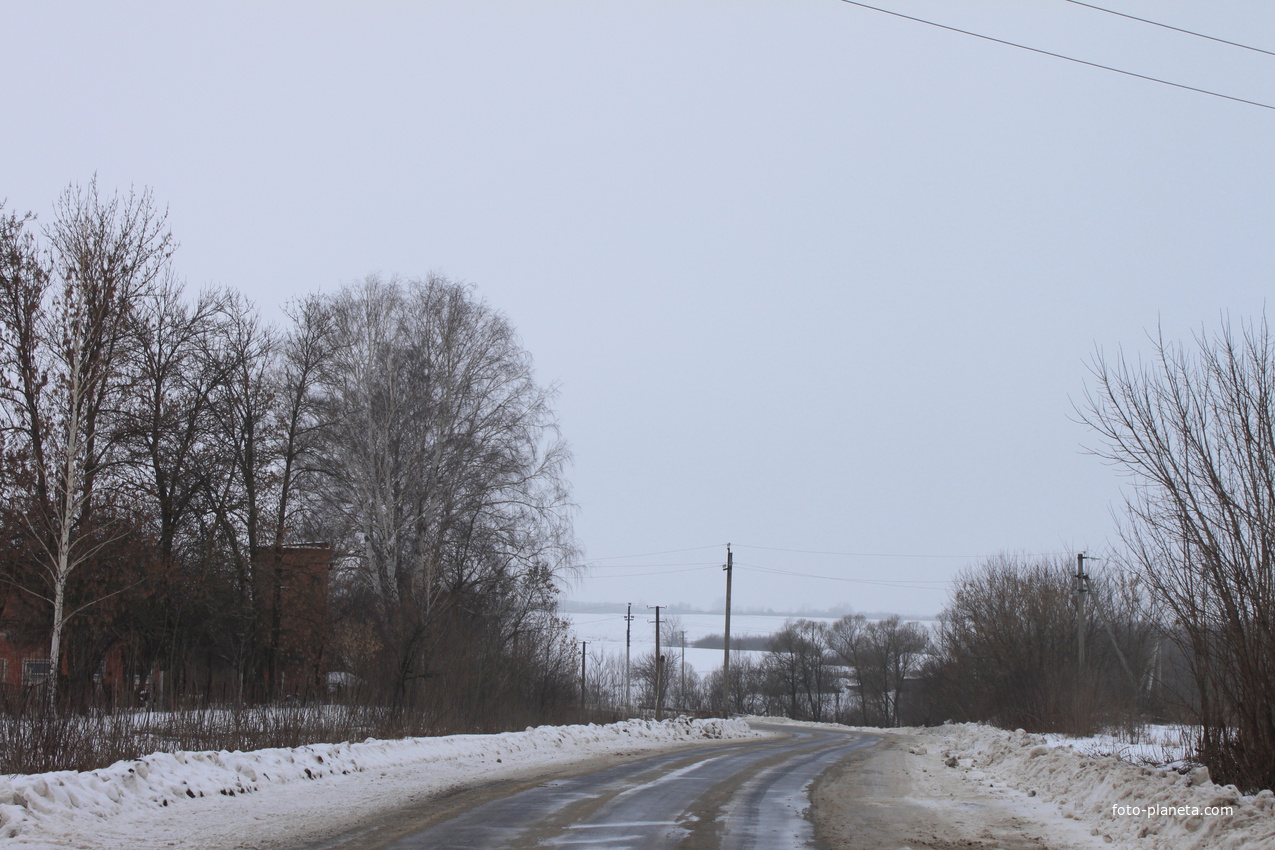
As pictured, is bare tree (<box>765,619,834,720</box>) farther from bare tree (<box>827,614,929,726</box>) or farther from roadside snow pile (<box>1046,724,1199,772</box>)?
roadside snow pile (<box>1046,724,1199,772</box>)

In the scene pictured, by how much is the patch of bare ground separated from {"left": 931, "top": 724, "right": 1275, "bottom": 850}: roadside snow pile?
0.29 metres

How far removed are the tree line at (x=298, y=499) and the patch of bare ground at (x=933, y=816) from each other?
10.5 meters

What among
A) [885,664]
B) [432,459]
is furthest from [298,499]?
[885,664]

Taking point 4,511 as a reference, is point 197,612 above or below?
below

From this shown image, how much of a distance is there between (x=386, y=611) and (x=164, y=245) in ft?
41.9

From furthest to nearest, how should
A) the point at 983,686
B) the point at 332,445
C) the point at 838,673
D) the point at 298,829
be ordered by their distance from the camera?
the point at 838,673
the point at 983,686
the point at 332,445
the point at 298,829

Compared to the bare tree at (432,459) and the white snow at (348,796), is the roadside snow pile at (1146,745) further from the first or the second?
the bare tree at (432,459)

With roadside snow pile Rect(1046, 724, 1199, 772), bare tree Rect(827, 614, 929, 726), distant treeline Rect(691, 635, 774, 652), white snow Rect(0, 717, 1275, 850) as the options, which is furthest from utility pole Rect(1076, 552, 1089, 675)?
distant treeline Rect(691, 635, 774, 652)

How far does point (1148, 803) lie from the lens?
29.6 feet

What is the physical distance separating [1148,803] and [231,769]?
1034cm

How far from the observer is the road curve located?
8.52 m

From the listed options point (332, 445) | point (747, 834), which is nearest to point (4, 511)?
point (332, 445)

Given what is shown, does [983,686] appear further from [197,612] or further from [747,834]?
[747,834]

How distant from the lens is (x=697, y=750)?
23016 mm
